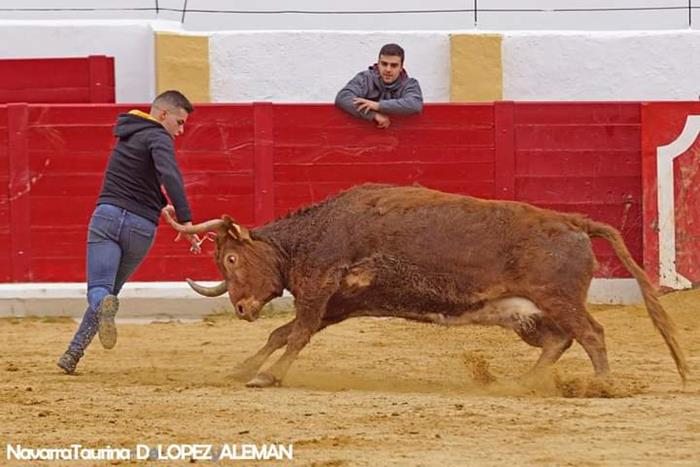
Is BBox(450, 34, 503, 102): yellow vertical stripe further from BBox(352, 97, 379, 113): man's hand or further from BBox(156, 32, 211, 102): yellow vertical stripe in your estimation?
BBox(352, 97, 379, 113): man's hand

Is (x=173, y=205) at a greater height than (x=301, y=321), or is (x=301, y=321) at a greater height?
(x=173, y=205)

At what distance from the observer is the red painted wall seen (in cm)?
1020

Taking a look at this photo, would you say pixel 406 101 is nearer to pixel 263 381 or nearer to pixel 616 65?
pixel 263 381

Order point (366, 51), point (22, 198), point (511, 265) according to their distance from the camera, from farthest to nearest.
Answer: point (366, 51) < point (22, 198) < point (511, 265)

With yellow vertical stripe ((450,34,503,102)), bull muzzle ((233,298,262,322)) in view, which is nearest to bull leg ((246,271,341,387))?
bull muzzle ((233,298,262,322))

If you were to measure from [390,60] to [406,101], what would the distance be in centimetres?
57

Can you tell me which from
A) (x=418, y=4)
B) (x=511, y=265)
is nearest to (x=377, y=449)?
(x=511, y=265)

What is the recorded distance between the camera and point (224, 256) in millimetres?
7574

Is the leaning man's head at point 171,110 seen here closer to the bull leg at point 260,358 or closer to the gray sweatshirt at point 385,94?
the bull leg at point 260,358

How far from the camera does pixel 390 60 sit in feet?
30.7

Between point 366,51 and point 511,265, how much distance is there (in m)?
5.66

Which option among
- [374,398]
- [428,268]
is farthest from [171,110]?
[374,398]

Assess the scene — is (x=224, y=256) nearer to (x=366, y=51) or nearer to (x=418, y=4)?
(x=366, y=51)

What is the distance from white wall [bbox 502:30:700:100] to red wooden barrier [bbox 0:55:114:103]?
10.2 feet
